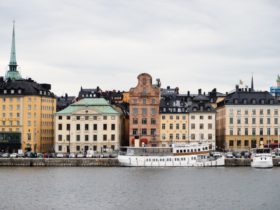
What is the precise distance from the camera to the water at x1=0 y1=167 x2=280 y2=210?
79188mm

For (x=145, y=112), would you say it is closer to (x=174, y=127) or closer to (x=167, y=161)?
(x=174, y=127)

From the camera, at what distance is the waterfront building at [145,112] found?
16912cm

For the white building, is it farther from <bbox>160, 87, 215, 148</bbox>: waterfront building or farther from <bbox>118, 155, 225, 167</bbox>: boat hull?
<bbox>118, 155, 225, 167</bbox>: boat hull

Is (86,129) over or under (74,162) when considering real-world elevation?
over

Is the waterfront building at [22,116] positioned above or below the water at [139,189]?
above

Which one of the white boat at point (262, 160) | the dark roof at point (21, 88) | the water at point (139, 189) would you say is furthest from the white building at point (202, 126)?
the water at point (139, 189)

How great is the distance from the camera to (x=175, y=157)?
143 meters

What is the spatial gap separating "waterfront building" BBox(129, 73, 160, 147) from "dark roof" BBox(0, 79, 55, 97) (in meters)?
21.6

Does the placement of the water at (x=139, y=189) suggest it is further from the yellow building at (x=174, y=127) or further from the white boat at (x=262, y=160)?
the yellow building at (x=174, y=127)

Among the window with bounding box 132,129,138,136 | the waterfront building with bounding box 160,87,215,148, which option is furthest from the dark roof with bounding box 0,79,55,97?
the waterfront building with bounding box 160,87,215,148

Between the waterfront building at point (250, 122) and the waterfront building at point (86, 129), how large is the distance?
25401 millimetres

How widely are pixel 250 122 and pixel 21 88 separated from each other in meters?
51.9

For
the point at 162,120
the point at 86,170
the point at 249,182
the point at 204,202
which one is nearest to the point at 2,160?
the point at 86,170

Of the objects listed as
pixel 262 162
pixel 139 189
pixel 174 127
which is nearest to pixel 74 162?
pixel 174 127
